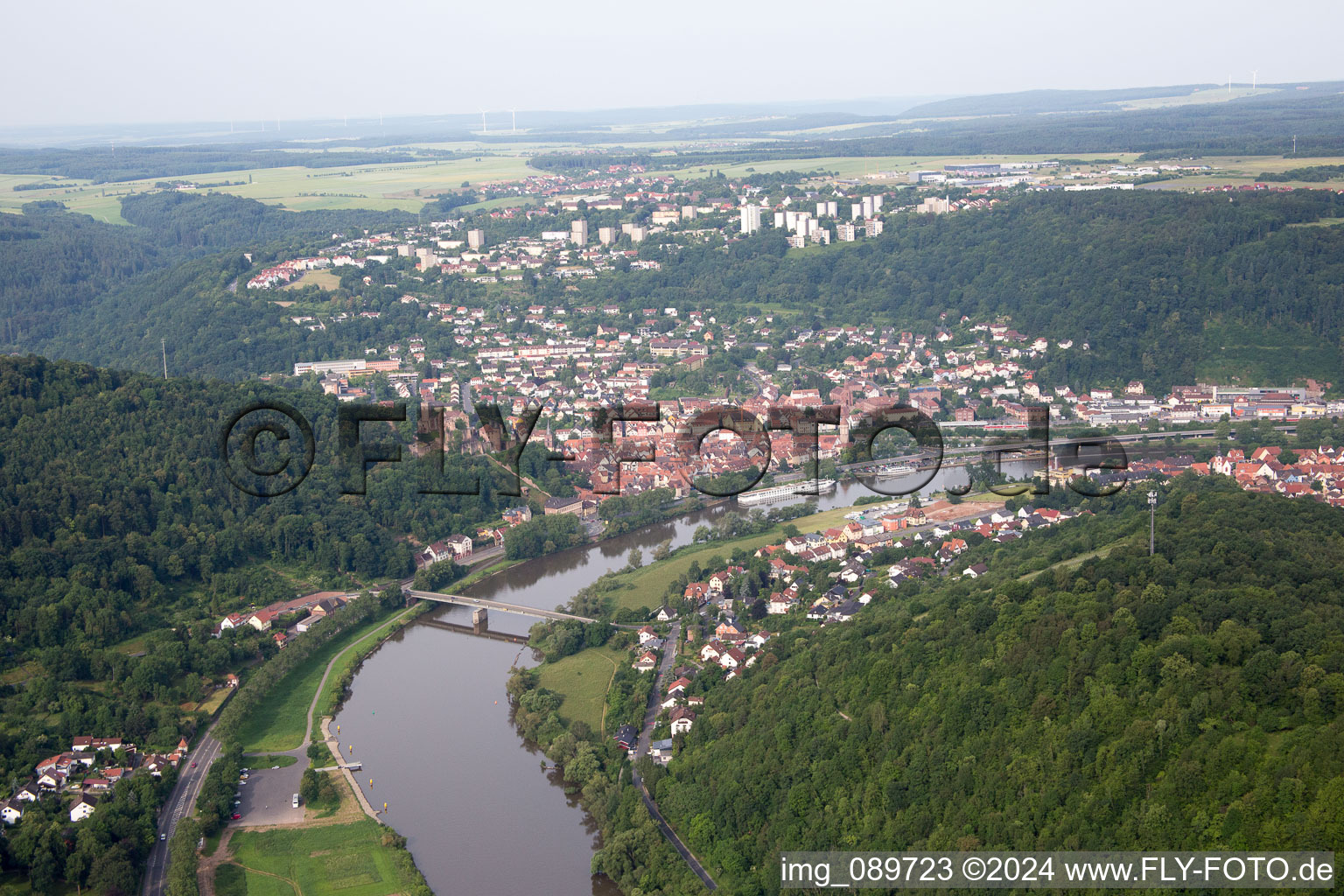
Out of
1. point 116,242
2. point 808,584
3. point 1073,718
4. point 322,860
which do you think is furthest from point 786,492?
point 116,242

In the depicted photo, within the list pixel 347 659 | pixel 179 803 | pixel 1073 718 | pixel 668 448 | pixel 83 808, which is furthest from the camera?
pixel 668 448

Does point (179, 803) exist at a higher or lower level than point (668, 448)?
lower

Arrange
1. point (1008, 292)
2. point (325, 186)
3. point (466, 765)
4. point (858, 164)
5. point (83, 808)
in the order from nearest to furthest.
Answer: point (83, 808) < point (466, 765) < point (1008, 292) < point (858, 164) < point (325, 186)

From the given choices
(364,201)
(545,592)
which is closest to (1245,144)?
(364,201)

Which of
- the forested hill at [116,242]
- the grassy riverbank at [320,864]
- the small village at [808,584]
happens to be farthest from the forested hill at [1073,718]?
the forested hill at [116,242]

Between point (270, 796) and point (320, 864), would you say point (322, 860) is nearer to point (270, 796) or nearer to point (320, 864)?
point (320, 864)

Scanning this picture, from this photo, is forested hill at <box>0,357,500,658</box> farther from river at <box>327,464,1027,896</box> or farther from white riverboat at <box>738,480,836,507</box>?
white riverboat at <box>738,480,836,507</box>

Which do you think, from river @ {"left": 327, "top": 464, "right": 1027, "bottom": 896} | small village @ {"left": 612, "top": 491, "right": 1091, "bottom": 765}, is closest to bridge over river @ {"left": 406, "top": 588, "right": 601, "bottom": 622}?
river @ {"left": 327, "top": 464, "right": 1027, "bottom": 896}

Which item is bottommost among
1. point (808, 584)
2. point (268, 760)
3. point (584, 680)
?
point (268, 760)

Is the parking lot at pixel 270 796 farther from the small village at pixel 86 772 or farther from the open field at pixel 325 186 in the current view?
the open field at pixel 325 186
